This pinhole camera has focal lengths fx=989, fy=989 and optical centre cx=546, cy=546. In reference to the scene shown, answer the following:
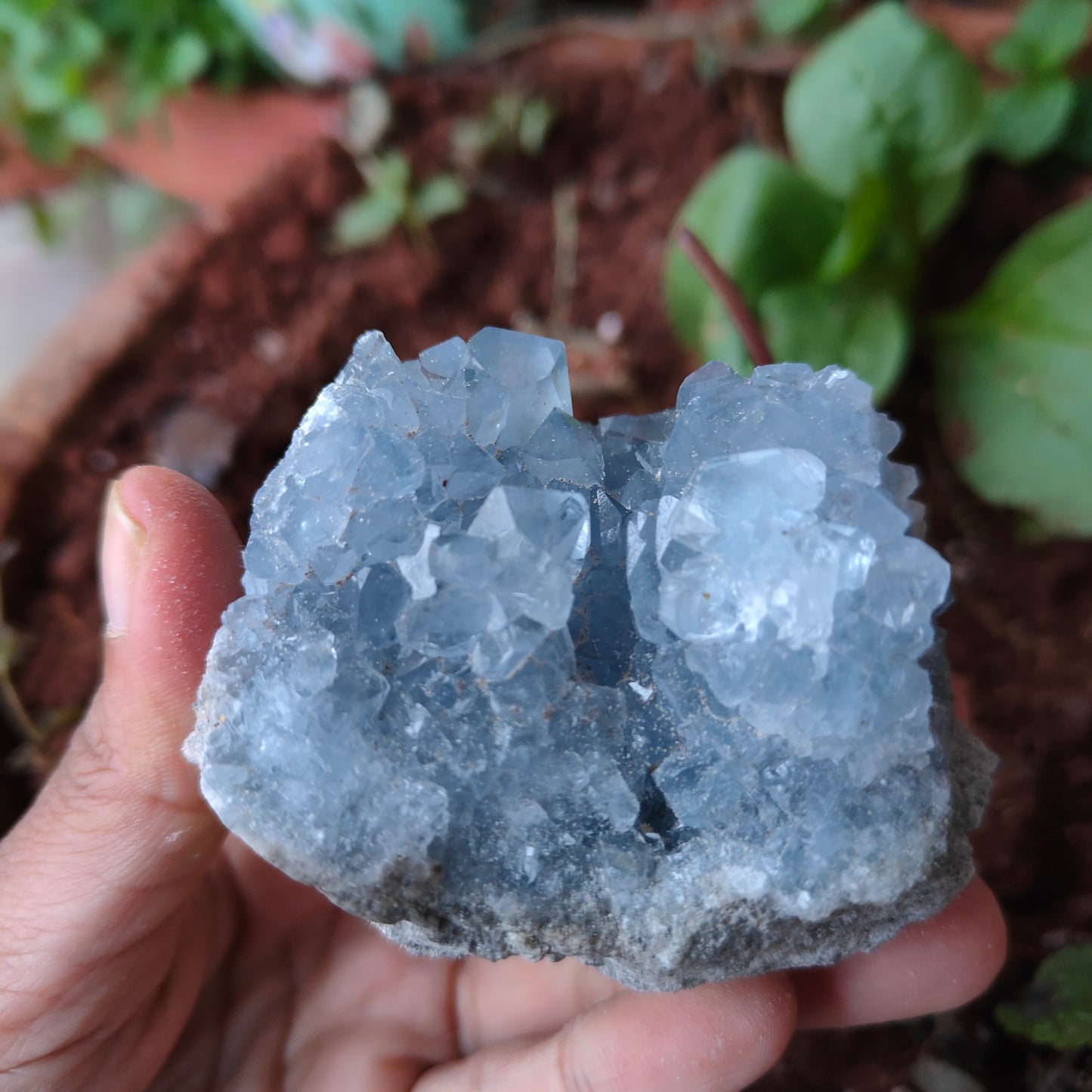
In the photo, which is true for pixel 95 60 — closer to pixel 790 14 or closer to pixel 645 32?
pixel 645 32

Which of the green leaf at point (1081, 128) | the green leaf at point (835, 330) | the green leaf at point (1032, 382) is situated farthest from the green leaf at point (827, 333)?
the green leaf at point (1081, 128)

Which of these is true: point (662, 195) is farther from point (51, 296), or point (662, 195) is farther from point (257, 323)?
point (51, 296)

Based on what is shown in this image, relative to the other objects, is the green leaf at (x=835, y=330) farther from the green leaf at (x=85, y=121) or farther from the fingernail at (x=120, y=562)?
the green leaf at (x=85, y=121)

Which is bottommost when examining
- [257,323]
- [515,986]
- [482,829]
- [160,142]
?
[515,986]

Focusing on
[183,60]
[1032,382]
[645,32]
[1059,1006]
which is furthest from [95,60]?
[1059,1006]

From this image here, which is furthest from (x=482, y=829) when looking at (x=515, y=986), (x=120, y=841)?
(x=515, y=986)
